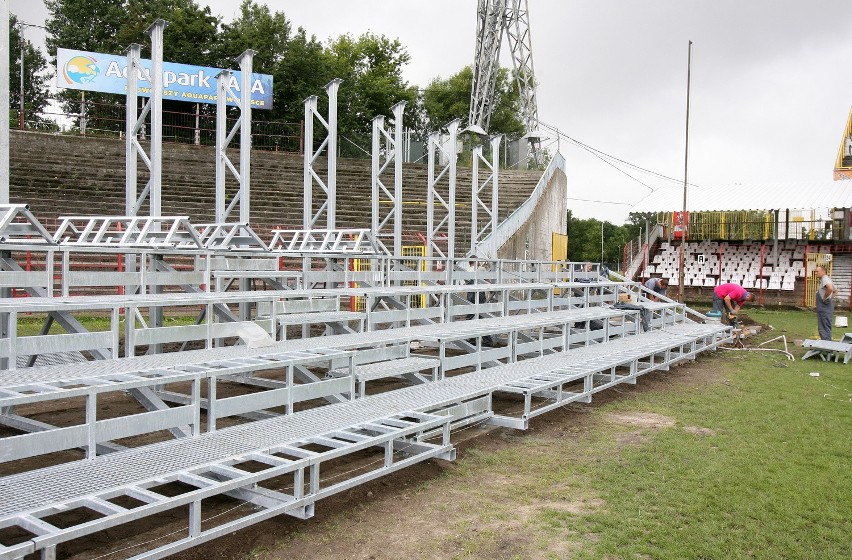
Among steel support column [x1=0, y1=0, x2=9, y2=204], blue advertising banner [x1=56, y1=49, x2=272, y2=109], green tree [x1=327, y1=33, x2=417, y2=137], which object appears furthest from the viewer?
green tree [x1=327, y1=33, x2=417, y2=137]

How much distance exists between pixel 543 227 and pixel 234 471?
73.8 feet

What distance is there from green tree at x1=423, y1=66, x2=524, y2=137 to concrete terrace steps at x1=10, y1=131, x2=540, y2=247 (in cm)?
2377

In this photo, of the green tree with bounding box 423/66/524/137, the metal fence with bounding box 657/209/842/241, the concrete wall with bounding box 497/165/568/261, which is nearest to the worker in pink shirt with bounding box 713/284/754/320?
the concrete wall with bounding box 497/165/568/261

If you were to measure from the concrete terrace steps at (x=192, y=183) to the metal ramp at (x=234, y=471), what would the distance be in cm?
1587

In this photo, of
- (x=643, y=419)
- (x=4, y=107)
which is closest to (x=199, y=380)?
(x=643, y=419)

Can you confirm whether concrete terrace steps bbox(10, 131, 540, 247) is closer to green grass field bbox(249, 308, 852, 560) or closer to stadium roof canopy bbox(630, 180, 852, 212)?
stadium roof canopy bbox(630, 180, 852, 212)

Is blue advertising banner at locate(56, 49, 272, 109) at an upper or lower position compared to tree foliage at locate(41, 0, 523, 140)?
lower

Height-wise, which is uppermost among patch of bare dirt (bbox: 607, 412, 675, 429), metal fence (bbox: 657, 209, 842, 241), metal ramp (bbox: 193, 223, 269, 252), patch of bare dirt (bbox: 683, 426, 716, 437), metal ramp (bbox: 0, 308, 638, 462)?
metal fence (bbox: 657, 209, 842, 241)

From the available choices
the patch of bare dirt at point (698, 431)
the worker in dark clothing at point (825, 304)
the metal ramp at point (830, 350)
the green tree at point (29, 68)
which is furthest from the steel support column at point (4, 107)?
the green tree at point (29, 68)

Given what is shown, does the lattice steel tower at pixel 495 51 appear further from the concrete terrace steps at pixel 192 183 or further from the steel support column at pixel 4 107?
the steel support column at pixel 4 107

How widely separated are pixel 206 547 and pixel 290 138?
2987 centimetres

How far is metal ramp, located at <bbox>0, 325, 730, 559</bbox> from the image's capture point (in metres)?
3.32

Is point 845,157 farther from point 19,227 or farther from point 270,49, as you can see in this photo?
point 19,227

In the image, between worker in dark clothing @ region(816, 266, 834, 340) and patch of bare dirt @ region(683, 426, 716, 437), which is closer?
patch of bare dirt @ region(683, 426, 716, 437)
